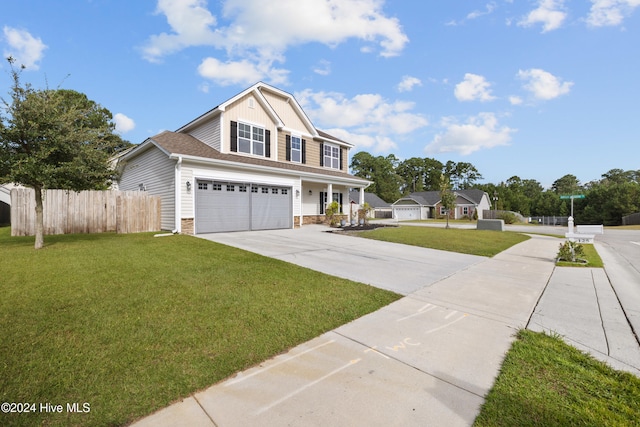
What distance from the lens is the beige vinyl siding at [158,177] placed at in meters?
12.0

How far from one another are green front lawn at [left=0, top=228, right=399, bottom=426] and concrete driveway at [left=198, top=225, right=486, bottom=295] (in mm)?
669

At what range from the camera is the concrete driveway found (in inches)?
228

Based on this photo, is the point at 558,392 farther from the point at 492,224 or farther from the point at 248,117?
the point at 492,224

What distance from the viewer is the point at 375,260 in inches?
301

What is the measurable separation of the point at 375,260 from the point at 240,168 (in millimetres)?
8557

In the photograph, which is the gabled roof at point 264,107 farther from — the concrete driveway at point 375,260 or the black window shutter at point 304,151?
the concrete driveway at point 375,260

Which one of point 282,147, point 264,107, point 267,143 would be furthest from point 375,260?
point 264,107

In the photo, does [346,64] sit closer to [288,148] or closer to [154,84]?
[288,148]

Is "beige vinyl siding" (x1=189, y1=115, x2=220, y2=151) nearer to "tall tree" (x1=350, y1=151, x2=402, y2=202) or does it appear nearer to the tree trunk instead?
the tree trunk

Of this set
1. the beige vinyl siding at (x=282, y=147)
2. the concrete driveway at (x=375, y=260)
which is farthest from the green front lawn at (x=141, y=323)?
the beige vinyl siding at (x=282, y=147)

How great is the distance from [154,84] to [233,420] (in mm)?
19149

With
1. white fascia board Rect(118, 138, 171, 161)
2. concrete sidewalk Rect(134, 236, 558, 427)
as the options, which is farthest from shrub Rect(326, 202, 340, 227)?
concrete sidewalk Rect(134, 236, 558, 427)

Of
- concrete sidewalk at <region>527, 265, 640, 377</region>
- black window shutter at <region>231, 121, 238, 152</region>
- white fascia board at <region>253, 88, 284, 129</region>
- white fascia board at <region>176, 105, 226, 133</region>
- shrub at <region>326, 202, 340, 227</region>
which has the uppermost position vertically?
white fascia board at <region>253, 88, 284, 129</region>

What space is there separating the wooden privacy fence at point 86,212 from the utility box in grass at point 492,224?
20.7 metres
